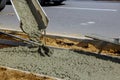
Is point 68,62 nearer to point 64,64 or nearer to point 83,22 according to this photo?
point 64,64

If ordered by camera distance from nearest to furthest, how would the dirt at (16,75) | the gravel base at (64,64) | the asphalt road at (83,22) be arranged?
the dirt at (16,75) < the gravel base at (64,64) < the asphalt road at (83,22)

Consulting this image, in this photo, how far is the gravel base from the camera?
6.64 meters

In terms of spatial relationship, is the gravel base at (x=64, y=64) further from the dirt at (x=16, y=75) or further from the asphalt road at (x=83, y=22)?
the asphalt road at (x=83, y=22)

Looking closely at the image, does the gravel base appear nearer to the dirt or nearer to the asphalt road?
the dirt

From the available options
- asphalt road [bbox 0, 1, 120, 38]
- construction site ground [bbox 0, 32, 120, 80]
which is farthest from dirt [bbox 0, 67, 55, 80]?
asphalt road [bbox 0, 1, 120, 38]

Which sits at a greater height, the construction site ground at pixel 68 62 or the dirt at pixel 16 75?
the dirt at pixel 16 75

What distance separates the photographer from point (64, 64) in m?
7.28

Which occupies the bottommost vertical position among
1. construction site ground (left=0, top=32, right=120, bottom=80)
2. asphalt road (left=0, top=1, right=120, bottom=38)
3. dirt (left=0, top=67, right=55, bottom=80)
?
asphalt road (left=0, top=1, right=120, bottom=38)

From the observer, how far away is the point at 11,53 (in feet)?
26.8

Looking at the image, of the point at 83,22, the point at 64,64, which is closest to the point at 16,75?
the point at 64,64

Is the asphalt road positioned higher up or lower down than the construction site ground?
lower down

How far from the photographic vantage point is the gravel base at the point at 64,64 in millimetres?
6643

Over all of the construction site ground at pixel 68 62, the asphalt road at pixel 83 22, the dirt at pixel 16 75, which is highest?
the dirt at pixel 16 75

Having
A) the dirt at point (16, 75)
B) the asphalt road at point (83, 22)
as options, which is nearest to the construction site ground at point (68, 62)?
the dirt at point (16, 75)
